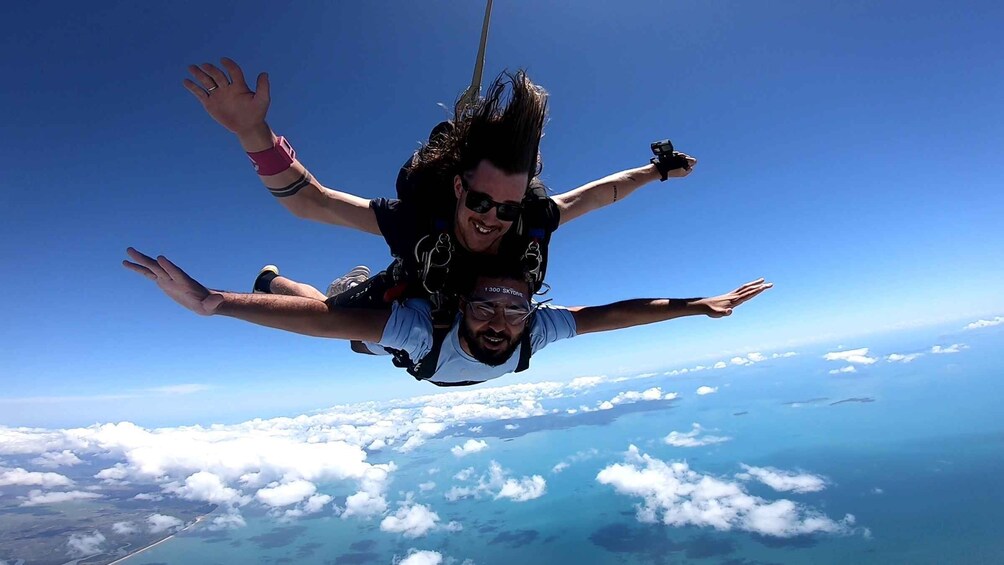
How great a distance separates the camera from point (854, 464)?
4407 inches

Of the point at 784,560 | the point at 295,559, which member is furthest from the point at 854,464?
the point at 295,559

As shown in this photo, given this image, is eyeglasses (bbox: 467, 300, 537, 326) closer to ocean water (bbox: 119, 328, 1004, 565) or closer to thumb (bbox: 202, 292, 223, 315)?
thumb (bbox: 202, 292, 223, 315)

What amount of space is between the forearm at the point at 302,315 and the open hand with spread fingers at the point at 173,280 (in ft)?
0.24

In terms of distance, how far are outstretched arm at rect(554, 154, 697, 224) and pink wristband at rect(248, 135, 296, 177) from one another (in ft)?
5.92

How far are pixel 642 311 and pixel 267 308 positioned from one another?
2.24 meters

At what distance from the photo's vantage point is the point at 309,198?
2.38 metres

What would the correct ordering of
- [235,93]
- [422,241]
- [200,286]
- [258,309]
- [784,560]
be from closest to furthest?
[200,286], [258,309], [235,93], [422,241], [784,560]

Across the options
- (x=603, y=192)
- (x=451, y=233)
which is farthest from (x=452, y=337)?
(x=603, y=192)

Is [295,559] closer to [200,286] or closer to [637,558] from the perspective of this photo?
[637,558]

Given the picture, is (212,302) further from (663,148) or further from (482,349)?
(663,148)

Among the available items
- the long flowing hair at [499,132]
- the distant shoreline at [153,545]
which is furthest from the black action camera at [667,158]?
the distant shoreline at [153,545]

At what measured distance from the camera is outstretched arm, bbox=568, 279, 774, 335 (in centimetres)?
292

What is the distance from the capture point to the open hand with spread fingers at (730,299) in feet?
9.80

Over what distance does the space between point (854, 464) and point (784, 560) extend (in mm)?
57536
